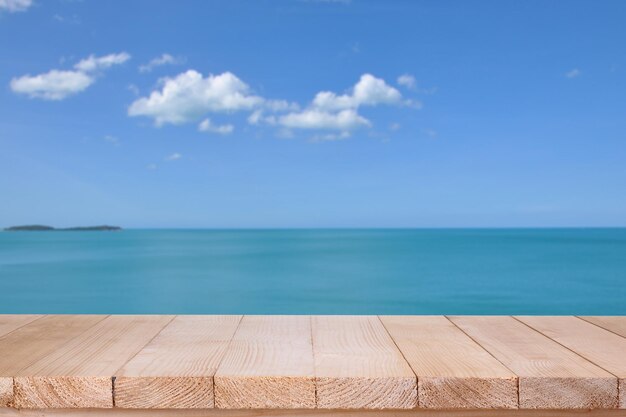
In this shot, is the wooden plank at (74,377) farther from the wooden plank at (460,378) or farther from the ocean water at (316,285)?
the ocean water at (316,285)

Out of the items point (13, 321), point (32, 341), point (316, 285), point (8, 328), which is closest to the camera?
point (32, 341)

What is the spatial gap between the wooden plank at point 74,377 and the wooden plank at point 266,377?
0.92 feet

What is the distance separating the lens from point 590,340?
186 centimetres

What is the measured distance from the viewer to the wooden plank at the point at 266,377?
1.40 m

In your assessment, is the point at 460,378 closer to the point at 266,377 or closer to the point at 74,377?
the point at 266,377

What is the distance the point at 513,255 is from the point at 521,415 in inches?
1313

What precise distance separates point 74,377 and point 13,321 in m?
0.92

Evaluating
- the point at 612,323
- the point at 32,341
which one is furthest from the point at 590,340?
the point at 32,341

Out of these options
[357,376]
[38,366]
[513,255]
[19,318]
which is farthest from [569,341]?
[513,255]

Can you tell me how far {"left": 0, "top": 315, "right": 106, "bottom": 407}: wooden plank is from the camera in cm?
144

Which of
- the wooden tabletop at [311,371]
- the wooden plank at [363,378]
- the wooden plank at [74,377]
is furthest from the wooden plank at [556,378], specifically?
the wooden plank at [74,377]

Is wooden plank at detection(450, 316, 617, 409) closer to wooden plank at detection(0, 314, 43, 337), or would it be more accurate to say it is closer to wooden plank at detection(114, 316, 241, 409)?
wooden plank at detection(114, 316, 241, 409)

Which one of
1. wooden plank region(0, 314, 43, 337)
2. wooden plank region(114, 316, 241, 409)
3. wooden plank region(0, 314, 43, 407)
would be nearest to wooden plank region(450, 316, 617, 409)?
wooden plank region(114, 316, 241, 409)

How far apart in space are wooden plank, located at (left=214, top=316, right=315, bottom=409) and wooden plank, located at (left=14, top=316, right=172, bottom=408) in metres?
0.28
